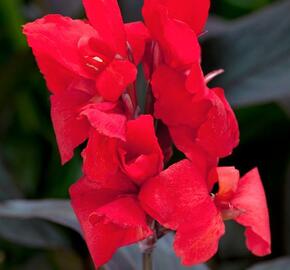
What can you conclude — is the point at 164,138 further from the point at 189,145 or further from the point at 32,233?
the point at 32,233

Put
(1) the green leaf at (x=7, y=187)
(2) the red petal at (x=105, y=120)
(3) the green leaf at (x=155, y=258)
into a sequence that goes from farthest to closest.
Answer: (1) the green leaf at (x=7, y=187) < (3) the green leaf at (x=155, y=258) < (2) the red petal at (x=105, y=120)

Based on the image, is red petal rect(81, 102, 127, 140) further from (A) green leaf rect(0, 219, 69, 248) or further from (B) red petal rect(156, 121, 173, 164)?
(A) green leaf rect(0, 219, 69, 248)

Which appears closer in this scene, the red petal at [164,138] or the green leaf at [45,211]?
the red petal at [164,138]

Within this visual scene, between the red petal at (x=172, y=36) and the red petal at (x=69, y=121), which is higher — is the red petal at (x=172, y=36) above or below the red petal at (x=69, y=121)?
above

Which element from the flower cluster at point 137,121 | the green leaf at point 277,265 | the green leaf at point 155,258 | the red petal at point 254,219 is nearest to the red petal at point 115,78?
the flower cluster at point 137,121

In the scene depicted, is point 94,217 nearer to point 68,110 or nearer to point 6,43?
point 68,110

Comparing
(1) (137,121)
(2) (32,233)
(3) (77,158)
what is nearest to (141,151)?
(1) (137,121)

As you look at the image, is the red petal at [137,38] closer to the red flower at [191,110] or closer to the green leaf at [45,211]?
the red flower at [191,110]
